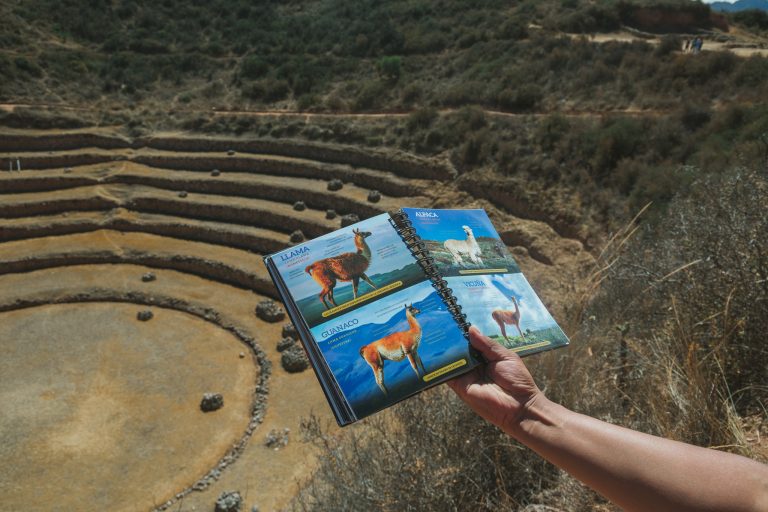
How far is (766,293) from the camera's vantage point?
14.7 feet

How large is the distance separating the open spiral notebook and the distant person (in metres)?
0.18

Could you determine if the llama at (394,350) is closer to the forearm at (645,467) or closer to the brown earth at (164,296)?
the forearm at (645,467)

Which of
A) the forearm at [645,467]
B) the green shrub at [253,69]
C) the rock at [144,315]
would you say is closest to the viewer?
the forearm at [645,467]

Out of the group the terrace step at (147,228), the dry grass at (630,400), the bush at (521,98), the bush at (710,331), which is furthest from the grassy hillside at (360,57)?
the dry grass at (630,400)

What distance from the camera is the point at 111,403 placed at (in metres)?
13.2

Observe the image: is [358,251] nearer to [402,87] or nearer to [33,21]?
[402,87]

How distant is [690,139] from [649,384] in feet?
48.3

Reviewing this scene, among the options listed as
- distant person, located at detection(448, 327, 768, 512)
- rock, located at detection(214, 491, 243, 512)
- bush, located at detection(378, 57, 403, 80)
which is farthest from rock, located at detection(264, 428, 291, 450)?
bush, located at detection(378, 57, 403, 80)

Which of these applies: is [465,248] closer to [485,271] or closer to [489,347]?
[485,271]

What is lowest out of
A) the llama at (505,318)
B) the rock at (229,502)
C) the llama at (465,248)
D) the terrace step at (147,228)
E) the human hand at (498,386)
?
the rock at (229,502)

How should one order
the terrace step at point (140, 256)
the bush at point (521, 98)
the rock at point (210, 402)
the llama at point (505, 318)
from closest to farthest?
the llama at point (505, 318), the rock at point (210, 402), the terrace step at point (140, 256), the bush at point (521, 98)

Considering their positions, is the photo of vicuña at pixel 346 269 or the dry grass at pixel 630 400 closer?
the photo of vicuña at pixel 346 269

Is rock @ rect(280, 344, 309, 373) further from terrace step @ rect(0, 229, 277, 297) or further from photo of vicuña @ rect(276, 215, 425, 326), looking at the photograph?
photo of vicuña @ rect(276, 215, 425, 326)

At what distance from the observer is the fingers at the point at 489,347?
2812 millimetres
